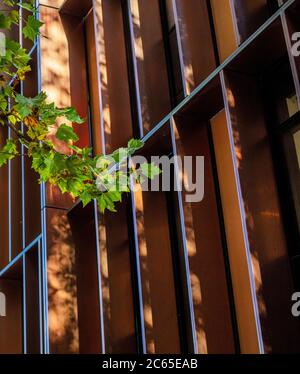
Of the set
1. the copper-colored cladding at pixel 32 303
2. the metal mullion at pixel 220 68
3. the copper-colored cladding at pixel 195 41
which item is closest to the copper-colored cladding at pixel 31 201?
the copper-colored cladding at pixel 32 303

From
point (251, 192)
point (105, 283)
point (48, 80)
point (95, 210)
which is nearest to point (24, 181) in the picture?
point (48, 80)

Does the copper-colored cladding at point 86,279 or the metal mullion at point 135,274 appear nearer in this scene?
the metal mullion at point 135,274

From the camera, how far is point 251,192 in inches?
251

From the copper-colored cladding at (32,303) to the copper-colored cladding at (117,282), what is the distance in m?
2.51

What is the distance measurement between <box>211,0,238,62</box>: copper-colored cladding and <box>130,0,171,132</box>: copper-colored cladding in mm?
1005

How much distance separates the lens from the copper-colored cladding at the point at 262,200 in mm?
6031

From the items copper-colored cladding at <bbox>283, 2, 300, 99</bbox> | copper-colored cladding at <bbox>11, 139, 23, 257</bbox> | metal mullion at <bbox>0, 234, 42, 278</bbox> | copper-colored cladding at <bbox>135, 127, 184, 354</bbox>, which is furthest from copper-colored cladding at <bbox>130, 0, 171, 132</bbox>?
copper-colored cladding at <bbox>11, 139, 23, 257</bbox>

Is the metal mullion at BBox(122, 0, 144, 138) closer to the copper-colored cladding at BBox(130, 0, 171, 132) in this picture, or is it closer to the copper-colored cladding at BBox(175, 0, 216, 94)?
the copper-colored cladding at BBox(130, 0, 171, 132)

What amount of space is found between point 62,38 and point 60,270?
13.7ft

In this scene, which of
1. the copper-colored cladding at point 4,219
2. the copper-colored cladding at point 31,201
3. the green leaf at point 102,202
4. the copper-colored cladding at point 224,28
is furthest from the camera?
the copper-colored cladding at point 4,219

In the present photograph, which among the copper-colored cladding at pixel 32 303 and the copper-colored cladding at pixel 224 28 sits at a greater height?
the copper-colored cladding at pixel 224 28

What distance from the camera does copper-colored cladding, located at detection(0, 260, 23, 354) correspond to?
39.5 feet

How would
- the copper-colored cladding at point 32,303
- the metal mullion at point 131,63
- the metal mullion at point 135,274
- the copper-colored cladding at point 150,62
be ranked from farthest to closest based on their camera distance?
1. the copper-colored cladding at point 32,303
2. the metal mullion at point 131,63
3. the copper-colored cladding at point 150,62
4. the metal mullion at point 135,274

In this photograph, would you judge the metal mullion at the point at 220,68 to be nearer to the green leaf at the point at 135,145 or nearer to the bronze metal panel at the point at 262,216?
the bronze metal panel at the point at 262,216
